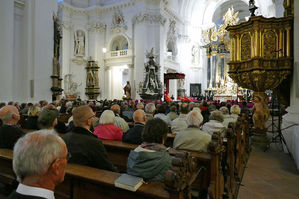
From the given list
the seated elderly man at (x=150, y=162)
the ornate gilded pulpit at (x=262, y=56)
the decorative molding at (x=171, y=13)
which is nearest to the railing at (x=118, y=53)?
the decorative molding at (x=171, y=13)

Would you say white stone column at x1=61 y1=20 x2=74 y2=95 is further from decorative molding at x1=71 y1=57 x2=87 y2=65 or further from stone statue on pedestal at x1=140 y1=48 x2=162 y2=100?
stone statue on pedestal at x1=140 y1=48 x2=162 y2=100

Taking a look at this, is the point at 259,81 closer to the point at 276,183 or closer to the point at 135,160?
the point at 276,183

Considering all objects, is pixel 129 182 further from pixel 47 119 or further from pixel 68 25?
pixel 68 25

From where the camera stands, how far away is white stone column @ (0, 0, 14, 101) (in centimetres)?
769

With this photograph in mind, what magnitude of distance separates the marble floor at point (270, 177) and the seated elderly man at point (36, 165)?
266 cm

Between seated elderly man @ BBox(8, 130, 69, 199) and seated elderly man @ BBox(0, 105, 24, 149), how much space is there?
197 centimetres

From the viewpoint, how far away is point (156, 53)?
1719 cm

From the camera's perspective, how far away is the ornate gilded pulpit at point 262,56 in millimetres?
5230

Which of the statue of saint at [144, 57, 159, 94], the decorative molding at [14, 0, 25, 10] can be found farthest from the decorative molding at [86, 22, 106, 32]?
the decorative molding at [14, 0, 25, 10]

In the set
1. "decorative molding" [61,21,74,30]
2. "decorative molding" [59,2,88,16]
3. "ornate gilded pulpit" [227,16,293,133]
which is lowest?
"ornate gilded pulpit" [227,16,293,133]

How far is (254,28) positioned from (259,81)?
1.37m

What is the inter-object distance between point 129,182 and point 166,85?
1786 centimetres

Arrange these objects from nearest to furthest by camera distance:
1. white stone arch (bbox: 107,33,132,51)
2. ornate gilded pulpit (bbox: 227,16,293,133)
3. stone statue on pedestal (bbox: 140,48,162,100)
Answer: ornate gilded pulpit (bbox: 227,16,293,133), stone statue on pedestal (bbox: 140,48,162,100), white stone arch (bbox: 107,33,132,51)

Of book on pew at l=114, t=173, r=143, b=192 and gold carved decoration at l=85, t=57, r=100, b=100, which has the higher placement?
gold carved decoration at l=85, t=57, r=100, b=100
